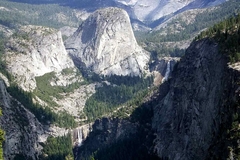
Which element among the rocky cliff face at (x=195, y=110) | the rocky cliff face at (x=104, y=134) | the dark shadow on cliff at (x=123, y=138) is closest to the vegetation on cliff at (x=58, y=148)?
the rocky cliff face at (x=104, y=134)

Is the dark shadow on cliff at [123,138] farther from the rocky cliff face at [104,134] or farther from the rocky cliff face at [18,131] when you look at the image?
the rocky cliff face at [18,131]

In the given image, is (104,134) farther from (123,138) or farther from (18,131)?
(18,131)

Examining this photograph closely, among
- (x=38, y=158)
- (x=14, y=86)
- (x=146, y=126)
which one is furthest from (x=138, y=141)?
(x=14, y=86)

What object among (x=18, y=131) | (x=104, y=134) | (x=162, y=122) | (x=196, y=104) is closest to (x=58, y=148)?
(x=104, y=134)

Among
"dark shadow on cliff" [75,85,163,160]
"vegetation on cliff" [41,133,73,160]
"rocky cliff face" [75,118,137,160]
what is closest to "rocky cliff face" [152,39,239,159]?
"dark shadow on cliff" [75,85,163,160]

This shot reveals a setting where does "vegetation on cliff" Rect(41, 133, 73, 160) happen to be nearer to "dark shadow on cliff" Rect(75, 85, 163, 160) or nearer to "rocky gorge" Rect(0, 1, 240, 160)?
"rocky gorge" Rect(0, 1, 240, 160)

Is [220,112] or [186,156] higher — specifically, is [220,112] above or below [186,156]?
above

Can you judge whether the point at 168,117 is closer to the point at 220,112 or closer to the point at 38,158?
the point at 220,112
